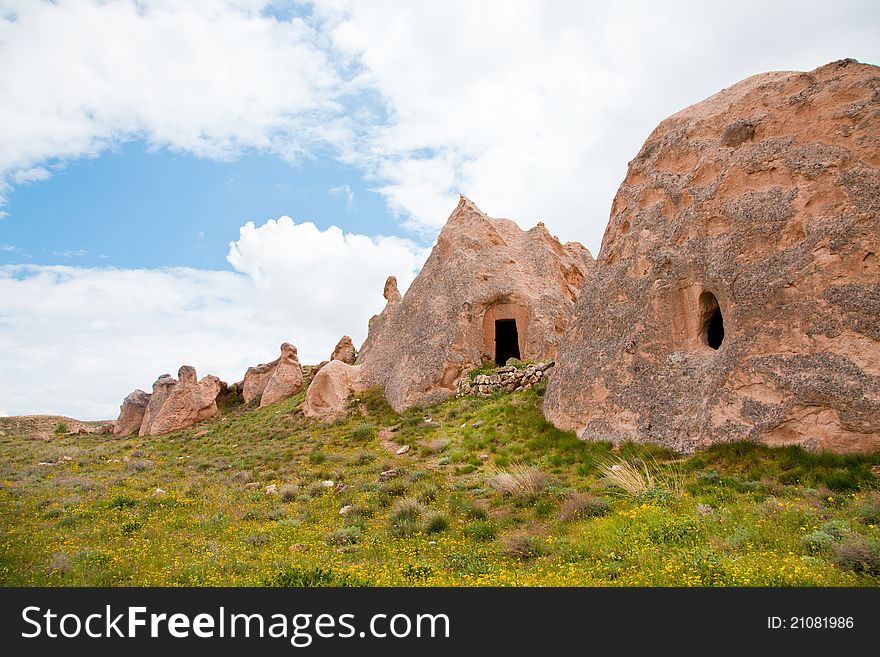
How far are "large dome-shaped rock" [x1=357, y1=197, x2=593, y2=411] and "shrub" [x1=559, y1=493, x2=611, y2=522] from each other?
37.9 ft

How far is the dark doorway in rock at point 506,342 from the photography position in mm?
24008

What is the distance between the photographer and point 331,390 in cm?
2245

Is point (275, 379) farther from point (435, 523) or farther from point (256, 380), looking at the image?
point (435, 523)

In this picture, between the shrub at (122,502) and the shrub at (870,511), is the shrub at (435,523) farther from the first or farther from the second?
the shrub at (122,502)

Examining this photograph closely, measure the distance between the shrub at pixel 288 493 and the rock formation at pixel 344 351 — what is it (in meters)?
21.0

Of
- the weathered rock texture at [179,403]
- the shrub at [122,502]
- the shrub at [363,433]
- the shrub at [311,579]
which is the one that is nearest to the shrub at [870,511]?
the shrub at [311,579]

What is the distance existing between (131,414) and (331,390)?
57.9ft

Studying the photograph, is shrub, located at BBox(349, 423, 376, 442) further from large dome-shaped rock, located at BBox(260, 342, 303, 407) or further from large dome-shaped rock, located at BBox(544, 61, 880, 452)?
large dome-shaped rock, located at BBox(260, 342, 303, 407)

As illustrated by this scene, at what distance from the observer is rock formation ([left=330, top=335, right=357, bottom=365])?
32719mm

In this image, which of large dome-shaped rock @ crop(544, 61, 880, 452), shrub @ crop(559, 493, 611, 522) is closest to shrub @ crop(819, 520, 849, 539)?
shrub @ crop(559, 493, 611, 522)

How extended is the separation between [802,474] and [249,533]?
8587mm

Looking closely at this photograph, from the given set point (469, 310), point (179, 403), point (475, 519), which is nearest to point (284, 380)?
point (179, 403)
